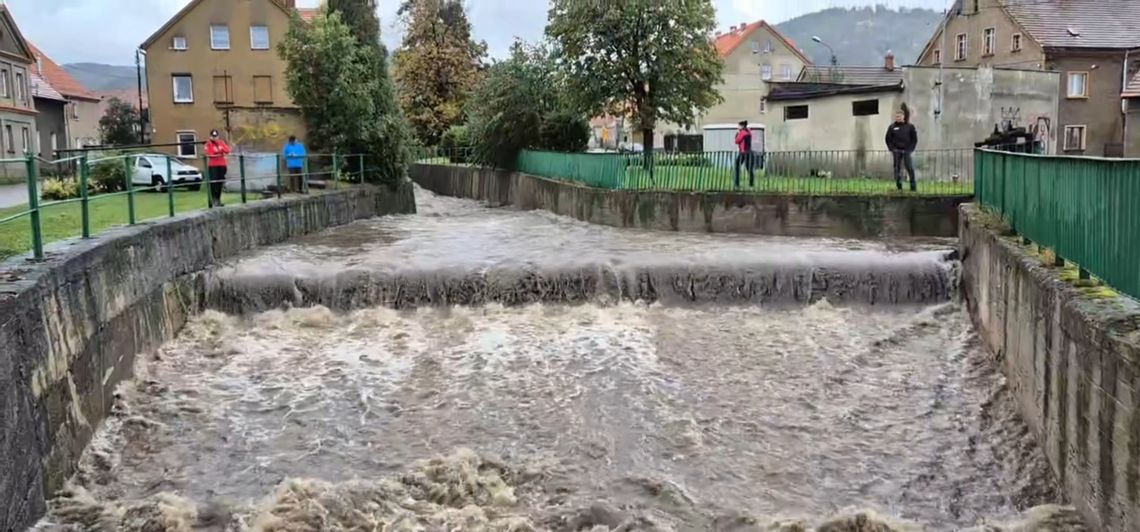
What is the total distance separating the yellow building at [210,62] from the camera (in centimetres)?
4594

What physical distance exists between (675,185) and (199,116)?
33041mm

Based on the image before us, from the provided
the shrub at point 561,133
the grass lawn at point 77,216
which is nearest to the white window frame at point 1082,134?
the shrub at point 561,133

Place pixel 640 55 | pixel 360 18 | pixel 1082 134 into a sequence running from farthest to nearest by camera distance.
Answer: pixel 1082 134
pixel 360 18
pixel 640 55

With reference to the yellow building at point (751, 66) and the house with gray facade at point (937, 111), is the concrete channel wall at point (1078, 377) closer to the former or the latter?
the house with gray facade at point (937, 111)

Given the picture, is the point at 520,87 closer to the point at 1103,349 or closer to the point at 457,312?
the point at 457,312

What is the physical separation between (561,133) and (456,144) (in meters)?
15.6

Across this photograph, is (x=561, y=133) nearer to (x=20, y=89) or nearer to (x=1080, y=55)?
(x=1080, y=55)

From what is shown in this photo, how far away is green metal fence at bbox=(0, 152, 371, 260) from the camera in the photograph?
434 inches

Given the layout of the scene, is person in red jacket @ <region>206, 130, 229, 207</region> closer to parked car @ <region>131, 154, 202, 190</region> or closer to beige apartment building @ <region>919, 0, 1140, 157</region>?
parked car @ <region>131, 154, 202, 190</region>

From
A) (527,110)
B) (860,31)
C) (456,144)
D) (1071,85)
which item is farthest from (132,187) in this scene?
(860,31)

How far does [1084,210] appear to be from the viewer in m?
Answer: 7.21

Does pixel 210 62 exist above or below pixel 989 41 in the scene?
above

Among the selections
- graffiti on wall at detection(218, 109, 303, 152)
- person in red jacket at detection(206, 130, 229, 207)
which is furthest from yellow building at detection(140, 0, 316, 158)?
person in red jacket at detection(206, 130, 229, 207)

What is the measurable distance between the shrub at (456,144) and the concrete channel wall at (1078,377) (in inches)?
1337
